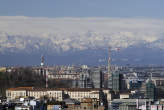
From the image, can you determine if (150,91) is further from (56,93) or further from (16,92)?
(16,92)

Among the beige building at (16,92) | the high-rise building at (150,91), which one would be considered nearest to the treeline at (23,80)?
the beige building at (16,92)

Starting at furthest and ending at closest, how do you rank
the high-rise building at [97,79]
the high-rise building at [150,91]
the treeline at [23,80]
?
the high-rise building at [97,79], the treeline at [23,80], the high-rise building at [150,91]

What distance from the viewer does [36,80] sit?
145 m

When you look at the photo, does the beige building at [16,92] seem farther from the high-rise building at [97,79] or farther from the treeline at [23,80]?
the high-rise building at [97,79]

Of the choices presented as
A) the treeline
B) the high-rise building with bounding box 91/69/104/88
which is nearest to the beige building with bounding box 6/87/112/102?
the treeline

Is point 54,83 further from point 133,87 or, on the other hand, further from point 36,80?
point 133,87

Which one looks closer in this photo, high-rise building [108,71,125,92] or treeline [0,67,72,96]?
treeline [0,67,72,96]

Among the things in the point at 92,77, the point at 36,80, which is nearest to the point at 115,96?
the point at 36,80

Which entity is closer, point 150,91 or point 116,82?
point 150,91

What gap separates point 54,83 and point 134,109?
57183 millimetres

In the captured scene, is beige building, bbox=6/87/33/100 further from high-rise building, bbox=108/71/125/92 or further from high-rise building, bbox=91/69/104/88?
high-rise building, bbox=91/69/104/88

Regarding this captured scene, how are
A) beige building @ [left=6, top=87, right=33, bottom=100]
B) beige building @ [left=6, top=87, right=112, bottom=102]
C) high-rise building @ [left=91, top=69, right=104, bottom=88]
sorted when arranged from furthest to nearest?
high-rise building @ [left=91, top=69, right=104, bottom=88], beige building @ [left=6, top=87, right=112, bottom=102], beige building @ [left=6, top=87, right=33, bottom=100]

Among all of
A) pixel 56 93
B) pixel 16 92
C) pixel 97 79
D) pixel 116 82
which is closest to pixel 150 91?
pixel 56 93

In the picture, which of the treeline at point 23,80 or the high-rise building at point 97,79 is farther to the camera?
the high-rise building at point 97,79
